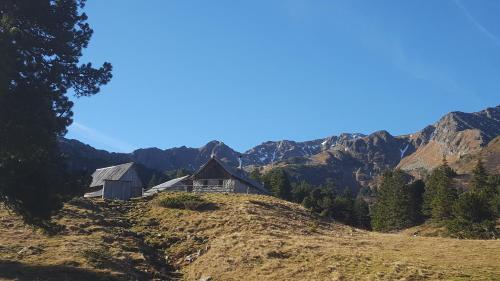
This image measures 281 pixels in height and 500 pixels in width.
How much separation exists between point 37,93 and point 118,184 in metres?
44.1

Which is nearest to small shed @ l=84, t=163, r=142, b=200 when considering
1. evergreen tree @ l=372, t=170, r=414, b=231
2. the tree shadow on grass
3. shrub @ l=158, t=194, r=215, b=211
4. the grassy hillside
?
shrub @ l=158, t=194, r=215, b=211

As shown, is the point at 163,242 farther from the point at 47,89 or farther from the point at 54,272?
the point at 47,89

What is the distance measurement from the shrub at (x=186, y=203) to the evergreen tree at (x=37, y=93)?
22.7m

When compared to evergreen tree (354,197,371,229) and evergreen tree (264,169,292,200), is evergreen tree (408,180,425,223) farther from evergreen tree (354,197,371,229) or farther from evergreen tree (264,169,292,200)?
evergreen tree (264,169,292,200)

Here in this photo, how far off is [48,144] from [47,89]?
3.30 m

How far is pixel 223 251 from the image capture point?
123 feet

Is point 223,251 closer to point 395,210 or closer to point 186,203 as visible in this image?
point 186,203

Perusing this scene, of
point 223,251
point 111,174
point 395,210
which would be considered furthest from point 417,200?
point 223,251

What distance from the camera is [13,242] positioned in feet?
118

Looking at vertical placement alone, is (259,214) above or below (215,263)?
above

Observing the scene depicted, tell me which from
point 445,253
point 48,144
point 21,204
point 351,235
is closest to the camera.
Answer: point 48,144

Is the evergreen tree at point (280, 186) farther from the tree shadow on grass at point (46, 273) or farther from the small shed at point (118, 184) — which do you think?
the tree shadow on grass at point (46, 273)

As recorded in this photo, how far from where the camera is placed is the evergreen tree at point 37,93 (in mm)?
27969

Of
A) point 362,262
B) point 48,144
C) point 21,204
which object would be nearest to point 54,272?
point 21,204
